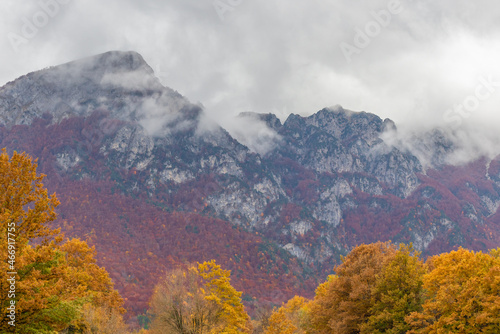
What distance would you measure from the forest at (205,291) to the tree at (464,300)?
8 centimetres

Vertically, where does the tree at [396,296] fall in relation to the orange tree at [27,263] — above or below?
below

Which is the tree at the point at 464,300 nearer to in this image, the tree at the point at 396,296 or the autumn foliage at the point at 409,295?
the autumn foliage at the point at 409,295

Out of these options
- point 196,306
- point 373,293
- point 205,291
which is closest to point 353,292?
point 373,293

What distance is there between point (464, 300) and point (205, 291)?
2393 cm

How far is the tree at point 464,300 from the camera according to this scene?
24547 millimetres

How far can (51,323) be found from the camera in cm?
1700

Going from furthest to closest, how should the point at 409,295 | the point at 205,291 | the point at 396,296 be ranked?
1. the point at 205,291
2. the point at 396,296
3. the point at 409,295

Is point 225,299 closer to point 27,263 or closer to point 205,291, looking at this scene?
point 205,291

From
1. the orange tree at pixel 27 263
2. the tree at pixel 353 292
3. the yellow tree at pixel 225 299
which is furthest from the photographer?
the yellow tree at pixel 225 299

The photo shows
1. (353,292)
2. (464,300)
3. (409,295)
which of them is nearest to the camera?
(464,300)

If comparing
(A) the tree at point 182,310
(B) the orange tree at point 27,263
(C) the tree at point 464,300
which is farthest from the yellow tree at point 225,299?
(B) the orange tree at point 27,263

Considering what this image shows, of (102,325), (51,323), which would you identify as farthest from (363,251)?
(51,323)

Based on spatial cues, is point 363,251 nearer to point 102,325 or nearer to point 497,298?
point 497,298

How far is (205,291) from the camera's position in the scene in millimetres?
36875
